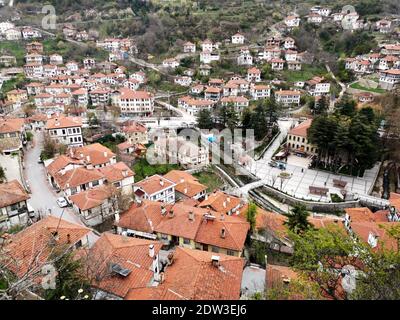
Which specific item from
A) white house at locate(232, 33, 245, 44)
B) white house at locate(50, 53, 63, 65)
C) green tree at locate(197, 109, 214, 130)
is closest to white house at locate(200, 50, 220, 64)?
white house at locate(232, 33, 245, 44)

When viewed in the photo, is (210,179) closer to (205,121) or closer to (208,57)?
(205,121)

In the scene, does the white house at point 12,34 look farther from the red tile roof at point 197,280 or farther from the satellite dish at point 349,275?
the satellite dish at point 349,275

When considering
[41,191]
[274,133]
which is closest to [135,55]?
[274,133]

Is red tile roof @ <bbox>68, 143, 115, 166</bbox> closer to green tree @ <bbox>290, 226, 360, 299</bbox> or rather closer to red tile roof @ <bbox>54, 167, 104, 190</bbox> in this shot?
red tile roof @ <bbox>54, 167, 104, 190</bbox>

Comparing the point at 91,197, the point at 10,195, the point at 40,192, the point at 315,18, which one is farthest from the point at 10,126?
the point at 315,18

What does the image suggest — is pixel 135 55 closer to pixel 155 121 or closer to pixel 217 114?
pixel 155 121

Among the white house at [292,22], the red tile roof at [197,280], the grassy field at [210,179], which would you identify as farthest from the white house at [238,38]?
the red tile roof at [197,280]
